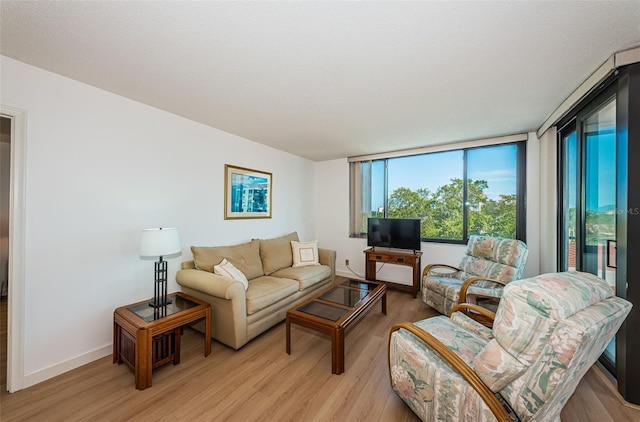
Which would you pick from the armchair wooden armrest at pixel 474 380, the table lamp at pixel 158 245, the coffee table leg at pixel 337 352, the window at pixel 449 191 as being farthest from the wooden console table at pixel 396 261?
the table lamp at pixel 158 245

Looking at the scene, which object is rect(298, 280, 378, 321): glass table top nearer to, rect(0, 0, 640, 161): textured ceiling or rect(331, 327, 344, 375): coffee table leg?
rect(331, 327, 344, 375): coffee table leg

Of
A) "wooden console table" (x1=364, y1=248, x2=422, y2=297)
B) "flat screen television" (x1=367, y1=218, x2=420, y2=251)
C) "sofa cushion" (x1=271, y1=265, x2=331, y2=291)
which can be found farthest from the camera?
"flat screen television" (x1=367, y1=218, x2=420, y2=251)

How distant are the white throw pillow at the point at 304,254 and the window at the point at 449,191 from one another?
1200 mm

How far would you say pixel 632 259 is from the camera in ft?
5.53

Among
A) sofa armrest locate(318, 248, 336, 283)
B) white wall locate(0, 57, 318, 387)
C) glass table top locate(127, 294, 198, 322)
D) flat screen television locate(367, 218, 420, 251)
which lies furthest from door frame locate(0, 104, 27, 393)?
flat screen television locate(367, 218, 420, 251)

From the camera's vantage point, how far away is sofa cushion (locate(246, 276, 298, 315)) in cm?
243

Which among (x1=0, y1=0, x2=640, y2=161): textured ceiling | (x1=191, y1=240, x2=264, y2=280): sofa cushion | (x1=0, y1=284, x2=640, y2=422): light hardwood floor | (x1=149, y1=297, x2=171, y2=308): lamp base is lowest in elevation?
(x1=0, y1=284, x2=640, y2=422): light hardwood floor

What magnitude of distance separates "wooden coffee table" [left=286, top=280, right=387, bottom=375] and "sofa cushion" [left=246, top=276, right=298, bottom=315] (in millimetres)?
351

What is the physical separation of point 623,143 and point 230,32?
2830mm

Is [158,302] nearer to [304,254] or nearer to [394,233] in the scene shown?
[304,254]

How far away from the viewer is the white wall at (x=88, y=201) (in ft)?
6.16

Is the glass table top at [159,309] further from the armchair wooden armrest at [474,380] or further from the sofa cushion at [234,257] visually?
the armchair wooden armrest at [474,380]

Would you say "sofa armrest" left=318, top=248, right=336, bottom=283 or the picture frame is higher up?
the picture frame

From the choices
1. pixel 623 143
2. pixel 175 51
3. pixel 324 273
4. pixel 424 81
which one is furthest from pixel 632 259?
pixel 175 51
